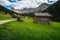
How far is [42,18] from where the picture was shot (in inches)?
298

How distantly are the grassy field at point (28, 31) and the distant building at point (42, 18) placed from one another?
20 centimetres

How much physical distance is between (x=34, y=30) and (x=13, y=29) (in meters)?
0.83

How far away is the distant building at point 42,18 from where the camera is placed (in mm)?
7423

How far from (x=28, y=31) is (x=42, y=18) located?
1.08 m

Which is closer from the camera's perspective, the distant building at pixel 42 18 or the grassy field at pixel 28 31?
the grassy field at pixel 28 31

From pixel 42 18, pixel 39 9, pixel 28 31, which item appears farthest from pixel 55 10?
pixel 28 31

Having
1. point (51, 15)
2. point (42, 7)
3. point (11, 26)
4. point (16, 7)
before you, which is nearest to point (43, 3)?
point (42, 7)

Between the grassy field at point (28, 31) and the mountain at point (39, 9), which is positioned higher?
the mountain at point (39, 9)

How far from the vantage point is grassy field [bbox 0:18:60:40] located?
651 centimetres

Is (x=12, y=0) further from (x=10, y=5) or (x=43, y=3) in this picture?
(x=43, y=3)

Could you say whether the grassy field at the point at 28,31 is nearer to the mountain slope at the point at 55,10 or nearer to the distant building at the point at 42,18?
the distant building at the point at 42,18

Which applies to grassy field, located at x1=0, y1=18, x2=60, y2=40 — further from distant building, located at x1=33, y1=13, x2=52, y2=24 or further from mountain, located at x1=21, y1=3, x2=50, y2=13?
mountain, located at x1=21, y1=3, x2=50, y2=13

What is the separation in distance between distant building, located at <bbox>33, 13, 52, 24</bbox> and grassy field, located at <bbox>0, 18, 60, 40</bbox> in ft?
0.67

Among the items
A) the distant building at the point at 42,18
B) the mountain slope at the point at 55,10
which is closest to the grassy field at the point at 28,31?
the distant building at the point at 42,18
